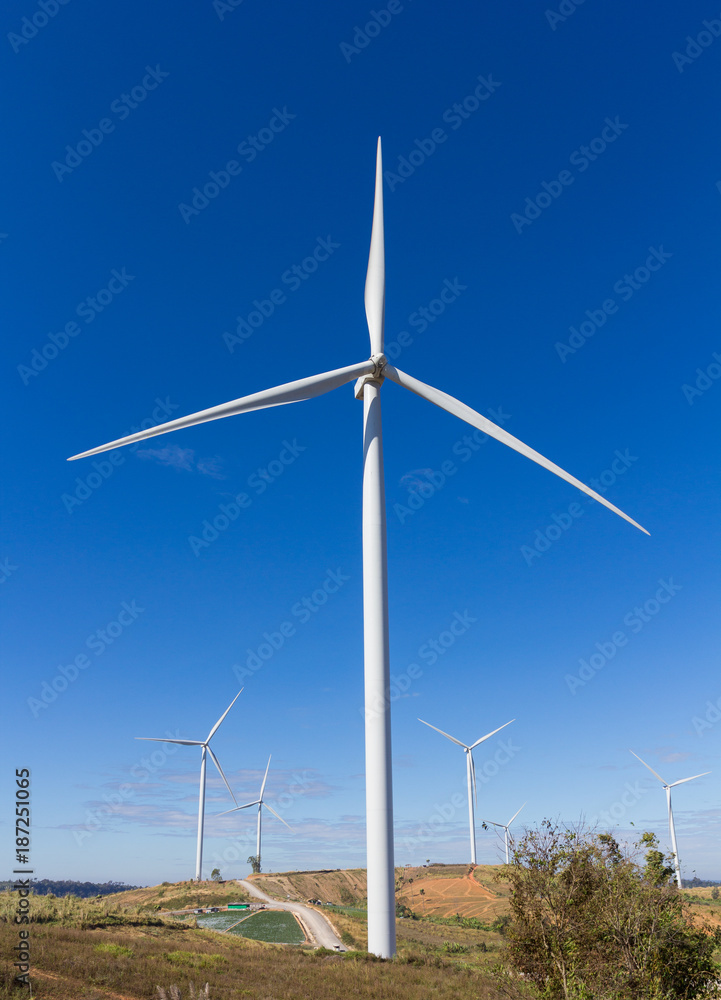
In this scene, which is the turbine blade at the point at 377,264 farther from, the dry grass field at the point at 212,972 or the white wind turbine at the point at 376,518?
the dry grass field at the point at 212,972

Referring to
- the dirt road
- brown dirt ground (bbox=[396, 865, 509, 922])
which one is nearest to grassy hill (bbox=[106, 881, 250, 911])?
the dirt road

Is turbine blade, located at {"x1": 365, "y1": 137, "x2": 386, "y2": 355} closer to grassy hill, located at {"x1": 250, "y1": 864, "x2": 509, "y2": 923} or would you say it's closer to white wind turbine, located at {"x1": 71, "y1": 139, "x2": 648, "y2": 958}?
white wind turbine, located at {"x1": 71, "y1": 139, "x2": 648, "y2": 958}

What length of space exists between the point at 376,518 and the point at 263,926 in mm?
42179

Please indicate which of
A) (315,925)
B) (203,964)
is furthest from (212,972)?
(315,925)

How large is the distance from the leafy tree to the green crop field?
101 ft

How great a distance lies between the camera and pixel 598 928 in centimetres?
2002

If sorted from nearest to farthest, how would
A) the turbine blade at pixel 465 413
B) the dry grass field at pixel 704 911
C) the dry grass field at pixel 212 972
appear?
the dry grass field at pixel 212 972 < the dry grass field at pixel 704 911 < the turbine blade at pixel 465 413

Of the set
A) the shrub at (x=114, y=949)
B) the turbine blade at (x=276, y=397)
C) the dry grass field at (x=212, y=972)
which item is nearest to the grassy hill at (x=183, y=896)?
the dry grass field at (x=212, y=972)

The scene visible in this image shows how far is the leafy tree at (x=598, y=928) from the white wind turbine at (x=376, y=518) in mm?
6607

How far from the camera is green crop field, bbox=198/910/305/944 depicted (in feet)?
161

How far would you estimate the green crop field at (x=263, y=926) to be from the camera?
1938 inches

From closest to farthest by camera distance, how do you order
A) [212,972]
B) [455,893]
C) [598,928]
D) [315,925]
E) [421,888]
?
[598,928]
[212,972]
[315,925]
[455,893]
[421,888]

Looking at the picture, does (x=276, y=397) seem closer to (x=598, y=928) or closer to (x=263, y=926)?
(x=598, y=928)

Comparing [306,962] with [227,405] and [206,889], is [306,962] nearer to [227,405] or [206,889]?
[227,405]
